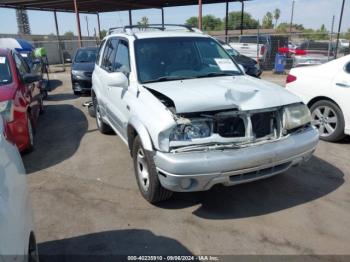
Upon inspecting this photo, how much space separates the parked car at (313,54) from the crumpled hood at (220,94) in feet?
36.8

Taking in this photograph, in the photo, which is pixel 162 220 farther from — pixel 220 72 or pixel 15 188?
pixel 220 72

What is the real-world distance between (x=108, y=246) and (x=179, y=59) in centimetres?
262

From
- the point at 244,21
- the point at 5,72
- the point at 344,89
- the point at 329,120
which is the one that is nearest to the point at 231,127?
the point at 344,89

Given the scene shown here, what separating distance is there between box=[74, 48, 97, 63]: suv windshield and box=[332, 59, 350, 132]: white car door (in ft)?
29.3

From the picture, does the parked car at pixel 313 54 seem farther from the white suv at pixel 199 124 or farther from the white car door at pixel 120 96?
the white suv at pixel 199 124

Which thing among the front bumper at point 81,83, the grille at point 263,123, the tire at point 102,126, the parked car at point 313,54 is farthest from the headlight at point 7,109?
the parked car at point 313,54

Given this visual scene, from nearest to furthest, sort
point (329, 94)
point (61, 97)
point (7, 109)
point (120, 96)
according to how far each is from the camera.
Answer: point (120, 96) < point (7, 109) < point (329, 94) < point (61, 97)

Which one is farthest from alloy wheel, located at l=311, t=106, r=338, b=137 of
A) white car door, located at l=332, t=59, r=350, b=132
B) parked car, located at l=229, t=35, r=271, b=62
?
parked car, located at l=229, t=35, r=271, b=62

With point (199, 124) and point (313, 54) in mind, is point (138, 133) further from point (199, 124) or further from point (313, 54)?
point (313, 54)

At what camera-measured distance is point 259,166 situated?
3412mm

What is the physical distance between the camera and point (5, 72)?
19.7ft

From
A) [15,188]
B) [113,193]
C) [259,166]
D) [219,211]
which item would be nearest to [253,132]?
[259,166]

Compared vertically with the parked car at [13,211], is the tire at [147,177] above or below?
below

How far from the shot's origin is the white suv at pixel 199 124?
326 cm
